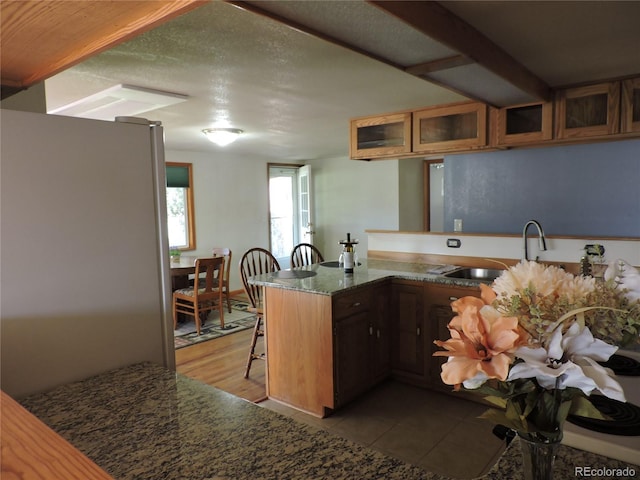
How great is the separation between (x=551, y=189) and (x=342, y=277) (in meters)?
2.05

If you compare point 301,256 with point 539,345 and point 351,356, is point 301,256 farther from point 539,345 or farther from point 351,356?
point 539,345

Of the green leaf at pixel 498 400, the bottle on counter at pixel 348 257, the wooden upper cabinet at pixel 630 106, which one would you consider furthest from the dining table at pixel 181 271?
the green leaf at pixel 498 400

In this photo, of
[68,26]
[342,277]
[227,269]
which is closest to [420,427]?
[342,277]

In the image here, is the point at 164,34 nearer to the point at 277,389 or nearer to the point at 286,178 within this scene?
the point at 277,389

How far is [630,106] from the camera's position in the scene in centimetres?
275

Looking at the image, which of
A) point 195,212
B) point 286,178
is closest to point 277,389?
point 195,212

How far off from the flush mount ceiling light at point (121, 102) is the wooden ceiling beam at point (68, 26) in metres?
1.58

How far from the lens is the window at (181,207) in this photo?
611cm

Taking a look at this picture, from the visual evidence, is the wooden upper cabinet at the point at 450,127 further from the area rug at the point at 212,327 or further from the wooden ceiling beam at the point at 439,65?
the area rug at the point at 212,327

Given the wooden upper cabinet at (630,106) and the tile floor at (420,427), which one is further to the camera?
the wooden upper cabinet at (630,106)

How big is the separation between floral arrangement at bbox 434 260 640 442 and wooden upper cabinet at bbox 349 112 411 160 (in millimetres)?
3029

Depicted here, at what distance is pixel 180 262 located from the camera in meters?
5.38

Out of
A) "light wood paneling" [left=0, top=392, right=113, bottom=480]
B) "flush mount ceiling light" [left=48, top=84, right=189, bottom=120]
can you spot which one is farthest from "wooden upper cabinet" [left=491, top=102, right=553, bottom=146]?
"light wood paneling" [left=0, top=392, right=113, bottom=480]

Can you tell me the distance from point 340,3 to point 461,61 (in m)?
0.81
